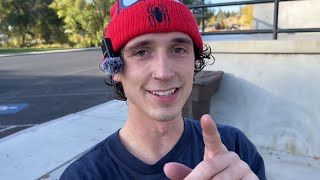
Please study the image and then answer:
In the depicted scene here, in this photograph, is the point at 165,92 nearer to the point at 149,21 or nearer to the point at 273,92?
the point at 149,21

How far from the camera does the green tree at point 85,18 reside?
3353 cm

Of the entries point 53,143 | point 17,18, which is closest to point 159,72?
point 53,143

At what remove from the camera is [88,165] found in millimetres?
1365

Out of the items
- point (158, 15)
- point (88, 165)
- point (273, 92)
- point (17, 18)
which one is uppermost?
point (17, 18)

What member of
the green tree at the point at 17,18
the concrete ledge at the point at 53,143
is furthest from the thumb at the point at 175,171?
the green tree at the point at 17,18

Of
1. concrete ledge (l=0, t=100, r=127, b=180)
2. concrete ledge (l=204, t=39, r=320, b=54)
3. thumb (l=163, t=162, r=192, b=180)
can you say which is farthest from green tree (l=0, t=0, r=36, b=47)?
thumb (l=163, t=162, r=192, b=180)

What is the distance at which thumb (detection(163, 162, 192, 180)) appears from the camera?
1.01 m

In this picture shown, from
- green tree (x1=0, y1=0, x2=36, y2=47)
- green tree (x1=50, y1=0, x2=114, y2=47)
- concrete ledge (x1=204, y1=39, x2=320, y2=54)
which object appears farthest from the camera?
green tree (x1=0, y1=0, x2=36, y2=47)

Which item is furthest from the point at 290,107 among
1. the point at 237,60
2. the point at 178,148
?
the point at 178,148

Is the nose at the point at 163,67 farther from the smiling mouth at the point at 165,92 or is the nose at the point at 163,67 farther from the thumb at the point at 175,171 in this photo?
the thumb at the point at 175,171

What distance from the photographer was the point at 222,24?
8469 mm

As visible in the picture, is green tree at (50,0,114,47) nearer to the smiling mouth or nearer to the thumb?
the smiling mouth

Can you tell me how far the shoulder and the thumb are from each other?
1.36 ft

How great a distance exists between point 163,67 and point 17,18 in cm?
3825
